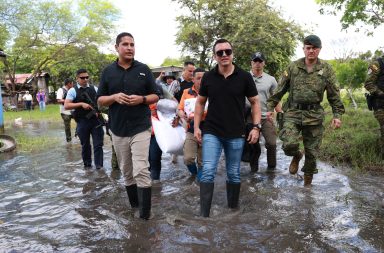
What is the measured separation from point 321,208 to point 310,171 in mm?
980

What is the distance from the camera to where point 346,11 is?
36.4 feet

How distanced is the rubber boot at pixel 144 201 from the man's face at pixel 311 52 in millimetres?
2726

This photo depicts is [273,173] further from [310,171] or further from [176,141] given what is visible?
[176,141]

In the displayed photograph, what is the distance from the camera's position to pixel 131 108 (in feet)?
13.6

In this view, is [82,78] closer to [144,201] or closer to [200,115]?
[200,115]

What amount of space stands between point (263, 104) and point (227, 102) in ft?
7.58

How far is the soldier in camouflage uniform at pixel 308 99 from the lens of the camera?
4.96 m

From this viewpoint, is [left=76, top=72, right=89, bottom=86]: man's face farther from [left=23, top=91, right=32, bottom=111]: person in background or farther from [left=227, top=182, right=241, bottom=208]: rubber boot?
[left=23, top=91, right=32, bottom=111]: person in background

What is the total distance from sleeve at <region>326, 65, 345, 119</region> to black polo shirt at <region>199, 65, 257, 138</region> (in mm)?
1433

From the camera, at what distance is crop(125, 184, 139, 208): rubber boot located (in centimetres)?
456

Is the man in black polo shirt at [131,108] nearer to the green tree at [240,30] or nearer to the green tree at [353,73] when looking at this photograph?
the green tree at [353,73]

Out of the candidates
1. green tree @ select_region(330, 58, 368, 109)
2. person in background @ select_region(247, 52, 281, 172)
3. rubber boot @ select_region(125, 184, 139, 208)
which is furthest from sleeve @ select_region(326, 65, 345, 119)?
green tree @ select_region(330, 58, 368, 109)

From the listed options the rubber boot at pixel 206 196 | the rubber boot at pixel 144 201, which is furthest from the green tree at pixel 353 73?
the rubber boot at pixel 144 201

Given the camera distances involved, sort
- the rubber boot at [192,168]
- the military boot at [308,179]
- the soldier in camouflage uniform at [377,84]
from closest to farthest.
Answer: the military boot at [308,179], the soldier in camouflage uniform at [377,84], the rubber boot at [192,168]
